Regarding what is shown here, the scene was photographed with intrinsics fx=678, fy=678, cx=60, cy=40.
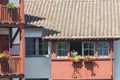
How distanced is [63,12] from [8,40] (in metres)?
6.32

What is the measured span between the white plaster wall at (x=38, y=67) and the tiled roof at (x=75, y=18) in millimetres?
2171

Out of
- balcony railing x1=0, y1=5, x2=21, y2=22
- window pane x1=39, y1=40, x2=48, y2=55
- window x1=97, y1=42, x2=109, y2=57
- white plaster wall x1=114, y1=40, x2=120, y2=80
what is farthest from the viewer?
window pane x1=39, y1=40, x2=48, y2=55

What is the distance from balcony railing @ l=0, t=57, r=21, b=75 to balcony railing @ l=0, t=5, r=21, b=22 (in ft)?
7.95

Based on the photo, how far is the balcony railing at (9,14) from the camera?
4169 cm

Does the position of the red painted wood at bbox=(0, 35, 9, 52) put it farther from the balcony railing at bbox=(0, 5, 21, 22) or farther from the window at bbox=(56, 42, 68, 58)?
the window at bbox=(56, 42, 68, 58)

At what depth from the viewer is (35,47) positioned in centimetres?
4747

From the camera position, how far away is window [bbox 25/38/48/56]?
1860 inches

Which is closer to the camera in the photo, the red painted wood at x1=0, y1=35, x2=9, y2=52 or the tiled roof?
the red painted wood at x1=0, y1=35, x2=9, y2=52

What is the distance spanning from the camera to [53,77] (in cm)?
4534

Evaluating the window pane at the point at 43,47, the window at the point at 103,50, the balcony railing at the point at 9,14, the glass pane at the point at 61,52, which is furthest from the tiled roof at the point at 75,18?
the balcony railing at the point at 9,14

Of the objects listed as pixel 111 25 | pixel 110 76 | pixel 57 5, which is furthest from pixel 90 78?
pixel 57 5

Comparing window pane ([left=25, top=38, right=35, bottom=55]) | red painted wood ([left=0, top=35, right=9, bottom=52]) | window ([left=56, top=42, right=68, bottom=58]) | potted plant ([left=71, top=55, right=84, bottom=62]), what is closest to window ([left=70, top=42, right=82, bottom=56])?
window ([left=56, top=42, right=68, bottom=58])

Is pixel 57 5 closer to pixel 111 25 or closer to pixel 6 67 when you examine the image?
pixel 111 25

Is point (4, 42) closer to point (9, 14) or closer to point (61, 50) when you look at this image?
point (9, 14)
